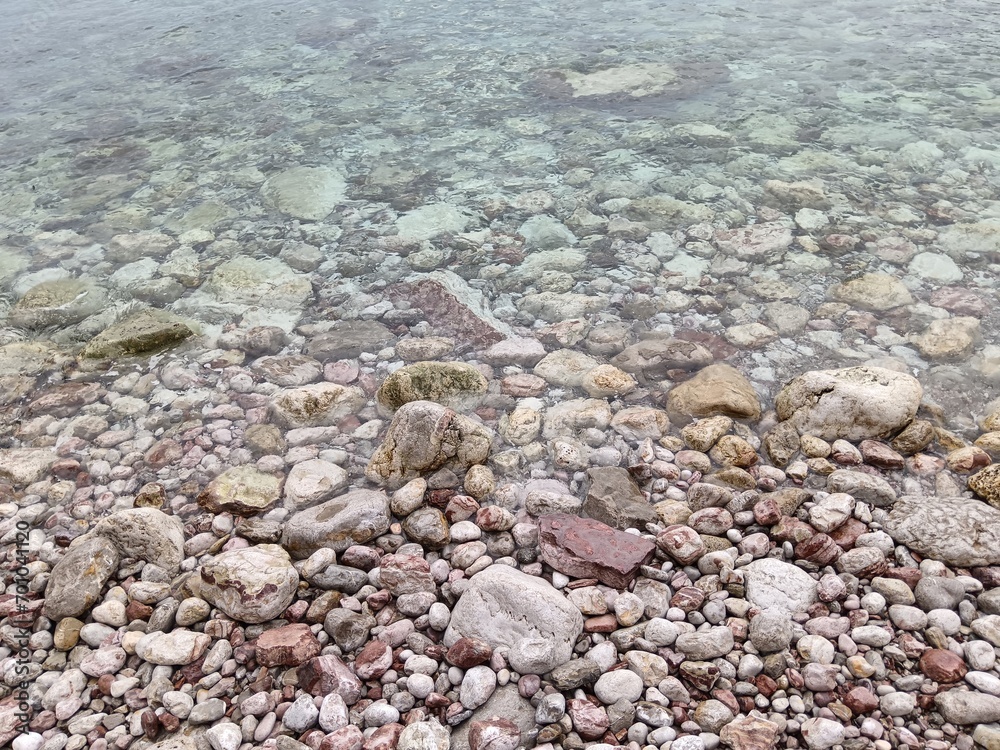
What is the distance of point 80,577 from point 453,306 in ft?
9.82

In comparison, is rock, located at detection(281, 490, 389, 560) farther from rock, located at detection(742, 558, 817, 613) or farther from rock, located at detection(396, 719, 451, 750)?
rock, located at detection(742, 558, 817, 613)

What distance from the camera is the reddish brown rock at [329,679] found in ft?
8.86

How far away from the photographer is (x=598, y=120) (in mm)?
8000

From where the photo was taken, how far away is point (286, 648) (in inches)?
113

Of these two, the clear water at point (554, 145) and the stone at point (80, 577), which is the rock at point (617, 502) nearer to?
the clear water at point (554, 145)

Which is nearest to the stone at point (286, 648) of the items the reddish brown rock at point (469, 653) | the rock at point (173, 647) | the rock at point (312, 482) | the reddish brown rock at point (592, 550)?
the rock at point (173, 647)

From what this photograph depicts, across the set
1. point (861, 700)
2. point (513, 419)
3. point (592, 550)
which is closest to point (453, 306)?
point (513, 419)

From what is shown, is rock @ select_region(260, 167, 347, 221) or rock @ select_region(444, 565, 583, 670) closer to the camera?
rock @ select_region(444, 565, 583, 670)

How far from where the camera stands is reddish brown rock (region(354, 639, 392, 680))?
110 inches

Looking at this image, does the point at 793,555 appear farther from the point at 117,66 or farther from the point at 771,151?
the point at 117,66

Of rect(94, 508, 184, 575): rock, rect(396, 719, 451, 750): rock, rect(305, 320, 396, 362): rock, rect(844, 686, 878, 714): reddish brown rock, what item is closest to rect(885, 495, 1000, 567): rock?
rect(844, 686, 878, 714): reddish brown rock

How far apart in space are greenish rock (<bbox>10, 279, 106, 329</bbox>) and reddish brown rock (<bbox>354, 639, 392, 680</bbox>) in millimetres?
4157

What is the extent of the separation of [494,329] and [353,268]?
1.57 metres

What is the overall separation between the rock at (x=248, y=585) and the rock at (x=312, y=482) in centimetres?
55
